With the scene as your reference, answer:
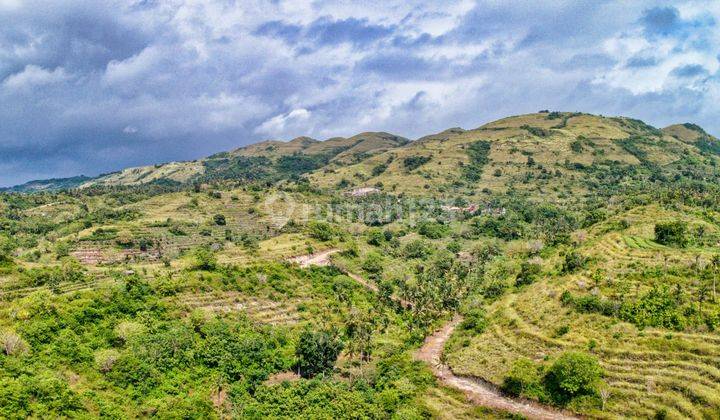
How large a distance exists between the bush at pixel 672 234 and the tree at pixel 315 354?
66147 millimetres

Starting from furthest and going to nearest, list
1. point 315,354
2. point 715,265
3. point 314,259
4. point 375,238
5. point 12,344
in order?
point 375,238, point 314,259, point 315,354, point 715,265, point 12,344

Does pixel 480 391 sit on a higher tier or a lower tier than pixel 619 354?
lower

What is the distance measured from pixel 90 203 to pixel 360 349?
16303 centimetres

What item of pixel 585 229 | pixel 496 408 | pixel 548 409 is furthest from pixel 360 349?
pixel 585 229

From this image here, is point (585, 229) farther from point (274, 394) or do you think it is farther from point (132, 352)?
point (132, 352)

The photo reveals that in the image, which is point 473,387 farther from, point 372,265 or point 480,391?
point 372,265

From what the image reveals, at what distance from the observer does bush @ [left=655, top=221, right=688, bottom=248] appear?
294 ft

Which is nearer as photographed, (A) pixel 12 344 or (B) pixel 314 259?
(A) pixel 12 344

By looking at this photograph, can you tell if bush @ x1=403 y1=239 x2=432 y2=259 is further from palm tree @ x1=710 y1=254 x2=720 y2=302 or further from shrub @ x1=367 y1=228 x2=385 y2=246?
palm tree @ x1=710 y1=254 x2=720 y2=302

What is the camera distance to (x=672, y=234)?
91.3 metres

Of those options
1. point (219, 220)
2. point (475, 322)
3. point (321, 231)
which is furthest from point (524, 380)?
point (219, 220)

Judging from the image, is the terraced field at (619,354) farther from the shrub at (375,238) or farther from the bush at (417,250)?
the shrub at (375,238)

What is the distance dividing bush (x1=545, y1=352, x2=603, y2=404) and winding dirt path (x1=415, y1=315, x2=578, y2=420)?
251 cm

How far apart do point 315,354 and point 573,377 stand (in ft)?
127
